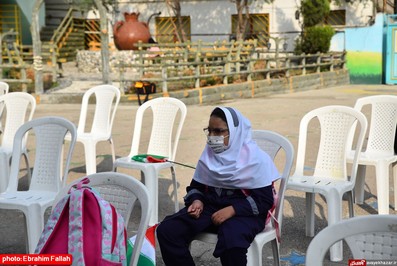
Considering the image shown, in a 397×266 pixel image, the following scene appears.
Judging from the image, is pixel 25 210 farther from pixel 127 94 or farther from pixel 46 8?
pixel 46 8

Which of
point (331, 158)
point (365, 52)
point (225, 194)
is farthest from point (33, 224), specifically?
point (365, 52)

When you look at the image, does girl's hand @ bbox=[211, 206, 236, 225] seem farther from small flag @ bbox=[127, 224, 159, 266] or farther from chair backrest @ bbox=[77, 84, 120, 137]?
chair backrest @ bbox=[77, 84, 120, 137]

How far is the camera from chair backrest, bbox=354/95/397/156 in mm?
6016

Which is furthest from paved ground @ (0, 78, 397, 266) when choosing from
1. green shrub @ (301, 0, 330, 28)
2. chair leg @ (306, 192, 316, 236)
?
green shrub @ (301, 0, 330, 28)

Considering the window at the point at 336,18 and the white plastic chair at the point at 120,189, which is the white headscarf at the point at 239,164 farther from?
the window at the point at 336,18

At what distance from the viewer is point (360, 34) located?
23.6 m

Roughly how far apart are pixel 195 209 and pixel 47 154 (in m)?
1.72

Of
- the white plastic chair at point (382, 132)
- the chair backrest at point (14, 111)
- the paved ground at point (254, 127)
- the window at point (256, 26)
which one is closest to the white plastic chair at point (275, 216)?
the paved ground at point (254, 127)

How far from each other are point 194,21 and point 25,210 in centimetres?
2272

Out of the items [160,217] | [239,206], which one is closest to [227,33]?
[160,217]

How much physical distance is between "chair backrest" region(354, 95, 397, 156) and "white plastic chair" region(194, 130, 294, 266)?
1688 mm

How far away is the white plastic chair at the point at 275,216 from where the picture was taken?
3.90m

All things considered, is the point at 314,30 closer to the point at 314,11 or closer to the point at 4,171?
the point at 314,11

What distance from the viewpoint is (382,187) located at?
5672mm
